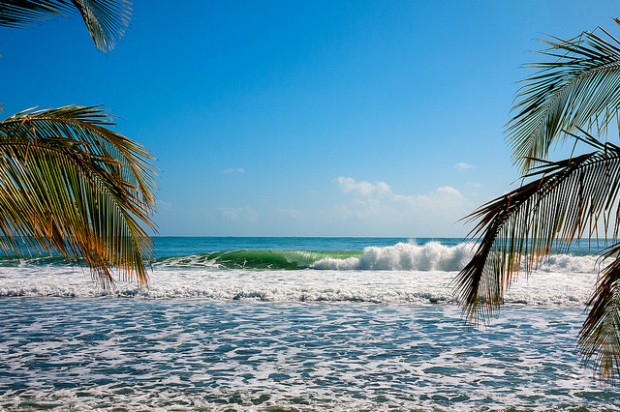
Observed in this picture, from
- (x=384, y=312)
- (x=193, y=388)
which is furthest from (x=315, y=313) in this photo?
(x=193, y=388)

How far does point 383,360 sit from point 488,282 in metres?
Result: 3.98

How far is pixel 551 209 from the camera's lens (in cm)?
342

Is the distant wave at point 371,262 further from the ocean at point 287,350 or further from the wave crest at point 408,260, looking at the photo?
the ocean at point 287,350

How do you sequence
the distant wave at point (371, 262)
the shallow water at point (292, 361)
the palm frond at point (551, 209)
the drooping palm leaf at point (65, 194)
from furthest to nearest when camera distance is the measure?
the distant wave at point (371, 262) → the shallow water at point (292, 361) → the drooping palm leaf at point (65, 194) → the palm frond at point (551, 209)

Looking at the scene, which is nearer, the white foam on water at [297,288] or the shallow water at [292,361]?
the shallow water at [292,361]

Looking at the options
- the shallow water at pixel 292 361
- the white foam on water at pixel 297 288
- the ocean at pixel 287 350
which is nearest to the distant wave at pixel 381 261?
the white foam on water at pixel 297 288

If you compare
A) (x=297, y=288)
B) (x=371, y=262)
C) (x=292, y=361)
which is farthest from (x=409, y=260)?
(x=292, y=361)

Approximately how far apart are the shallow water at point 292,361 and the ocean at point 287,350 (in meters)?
0.02

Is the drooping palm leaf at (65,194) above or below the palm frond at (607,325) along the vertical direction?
above

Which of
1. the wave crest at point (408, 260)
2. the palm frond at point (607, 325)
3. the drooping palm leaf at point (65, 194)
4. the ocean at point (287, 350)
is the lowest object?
the ocean at point (287, 350)

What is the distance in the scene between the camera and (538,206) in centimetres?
340

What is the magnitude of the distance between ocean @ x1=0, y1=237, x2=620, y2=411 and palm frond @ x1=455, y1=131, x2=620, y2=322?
463 millimetres

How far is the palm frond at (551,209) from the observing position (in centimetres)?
328

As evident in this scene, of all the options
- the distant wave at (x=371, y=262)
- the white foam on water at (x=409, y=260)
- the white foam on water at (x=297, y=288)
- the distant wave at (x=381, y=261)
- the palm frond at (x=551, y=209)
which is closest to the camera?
the palm frond at (x=551, y=209)
